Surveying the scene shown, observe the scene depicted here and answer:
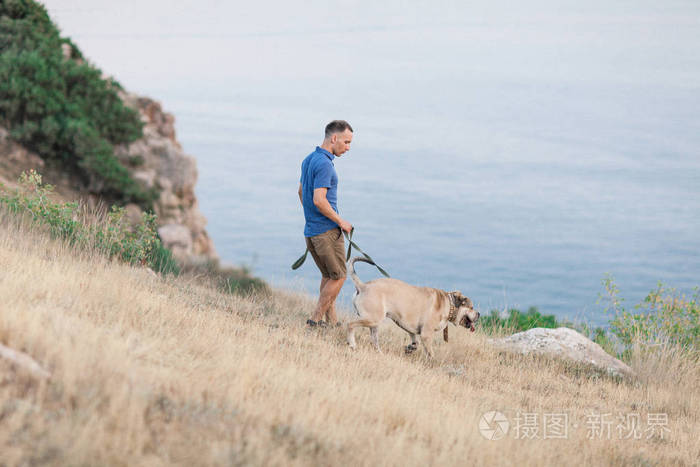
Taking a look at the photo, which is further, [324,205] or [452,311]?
[452,311]

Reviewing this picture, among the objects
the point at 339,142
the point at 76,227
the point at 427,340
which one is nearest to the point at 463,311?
the point at 427,340

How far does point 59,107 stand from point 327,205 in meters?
16.8

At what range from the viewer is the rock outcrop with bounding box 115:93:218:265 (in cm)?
2433

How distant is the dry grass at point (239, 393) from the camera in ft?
13.8

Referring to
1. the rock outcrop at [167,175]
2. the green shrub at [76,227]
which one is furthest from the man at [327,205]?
the rock outcrop at [167,175]

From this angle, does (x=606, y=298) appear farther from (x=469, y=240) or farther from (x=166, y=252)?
(x=469, y=240)

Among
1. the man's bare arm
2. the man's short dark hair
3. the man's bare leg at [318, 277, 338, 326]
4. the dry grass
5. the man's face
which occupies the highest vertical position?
the man's short dark hair

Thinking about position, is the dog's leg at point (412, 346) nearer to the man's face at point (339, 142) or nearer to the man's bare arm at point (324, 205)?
the man's bare arm at point (324, 205)

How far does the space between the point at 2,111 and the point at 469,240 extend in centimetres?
8852

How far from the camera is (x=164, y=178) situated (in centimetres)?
2592

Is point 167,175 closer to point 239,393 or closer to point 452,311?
point 452,311

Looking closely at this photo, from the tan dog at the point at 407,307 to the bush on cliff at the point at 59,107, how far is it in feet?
51.4

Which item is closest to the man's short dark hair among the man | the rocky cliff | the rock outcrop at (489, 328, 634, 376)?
the man

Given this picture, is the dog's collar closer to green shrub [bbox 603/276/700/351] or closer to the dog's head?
the dog's head
